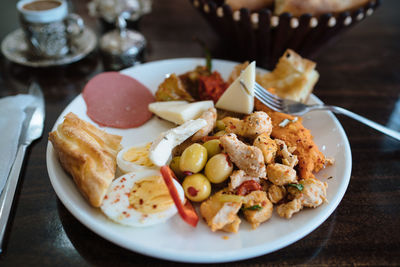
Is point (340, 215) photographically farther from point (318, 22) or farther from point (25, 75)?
point (25, 75)

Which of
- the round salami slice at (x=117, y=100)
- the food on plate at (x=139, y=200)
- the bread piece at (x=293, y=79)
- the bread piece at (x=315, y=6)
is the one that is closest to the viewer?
the food on plate at (x=139, y=200)

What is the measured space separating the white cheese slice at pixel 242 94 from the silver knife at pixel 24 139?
1140 mm

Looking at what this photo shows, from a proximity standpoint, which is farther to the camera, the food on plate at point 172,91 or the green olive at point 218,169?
the food on plate at point 172,91

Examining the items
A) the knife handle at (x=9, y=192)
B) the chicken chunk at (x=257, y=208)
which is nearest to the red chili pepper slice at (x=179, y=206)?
the chicken chunk at (x=257, y=208)

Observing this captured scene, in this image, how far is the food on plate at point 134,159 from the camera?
5.24 feet

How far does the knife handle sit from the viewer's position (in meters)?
1.40

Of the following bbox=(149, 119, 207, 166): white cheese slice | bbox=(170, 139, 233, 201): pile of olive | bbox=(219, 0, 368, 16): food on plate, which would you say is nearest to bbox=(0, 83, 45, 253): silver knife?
bbox=(149, 119, 207, 166): white cheese slice

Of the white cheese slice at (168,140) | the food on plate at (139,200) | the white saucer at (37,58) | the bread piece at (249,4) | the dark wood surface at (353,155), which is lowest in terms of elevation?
the dark wood surface at (353,155)

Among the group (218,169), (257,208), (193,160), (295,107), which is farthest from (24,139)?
(295,107)

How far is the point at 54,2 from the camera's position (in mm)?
2639

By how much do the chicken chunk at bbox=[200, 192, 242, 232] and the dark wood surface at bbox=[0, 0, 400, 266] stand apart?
0.53 ft

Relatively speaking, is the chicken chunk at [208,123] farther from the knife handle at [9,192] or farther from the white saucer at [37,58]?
the white saucer at [37,58]

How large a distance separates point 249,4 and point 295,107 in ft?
2.89

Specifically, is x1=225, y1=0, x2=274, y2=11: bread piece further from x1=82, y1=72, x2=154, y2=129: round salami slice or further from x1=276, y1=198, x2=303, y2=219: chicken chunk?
x1=276, y1=198, x2=303, y2=219: chicken chunk
